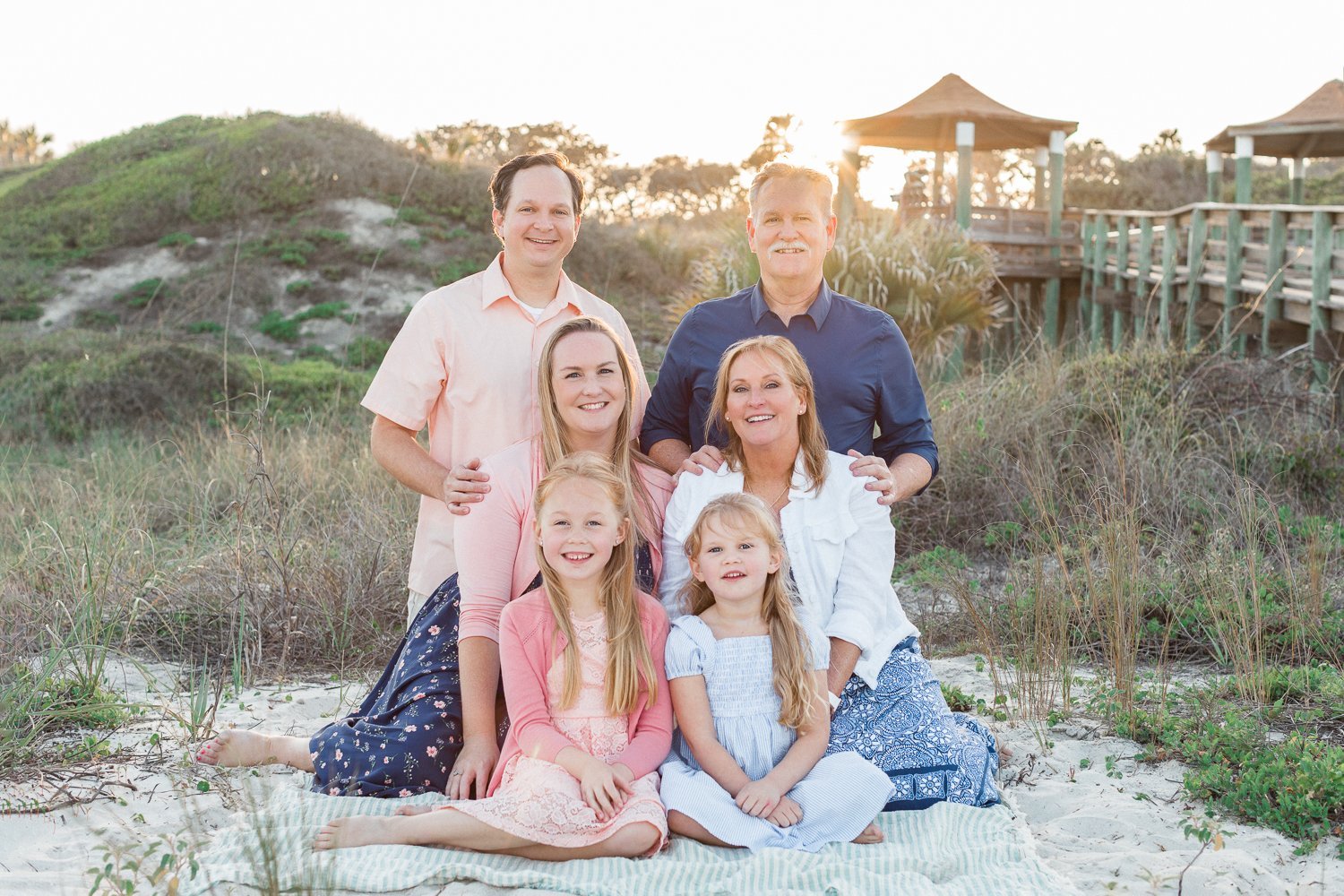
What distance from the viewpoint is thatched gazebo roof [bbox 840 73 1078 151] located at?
21.6 metres

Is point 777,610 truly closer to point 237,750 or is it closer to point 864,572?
point 864,572

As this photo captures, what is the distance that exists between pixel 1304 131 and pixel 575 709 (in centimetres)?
2145

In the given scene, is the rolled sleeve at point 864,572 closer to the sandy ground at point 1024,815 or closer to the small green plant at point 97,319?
the sandy ground at point 1024,815

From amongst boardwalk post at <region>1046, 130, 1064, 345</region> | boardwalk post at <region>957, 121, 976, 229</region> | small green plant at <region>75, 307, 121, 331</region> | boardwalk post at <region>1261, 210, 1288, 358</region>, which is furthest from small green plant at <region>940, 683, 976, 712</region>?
boardwalk post at <region>1046, 130, 1064, 345</region>

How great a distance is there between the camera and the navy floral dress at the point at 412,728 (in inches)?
140

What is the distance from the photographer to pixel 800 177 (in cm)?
391

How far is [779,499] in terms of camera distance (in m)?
3.71

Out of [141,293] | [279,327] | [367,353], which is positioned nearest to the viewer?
[367,353]

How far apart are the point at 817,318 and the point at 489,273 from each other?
1.09 metres

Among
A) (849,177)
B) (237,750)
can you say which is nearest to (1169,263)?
(849,177)

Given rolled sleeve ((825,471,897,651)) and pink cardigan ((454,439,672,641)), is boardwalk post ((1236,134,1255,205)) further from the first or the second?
pink cardigan ((454,439,672,641))

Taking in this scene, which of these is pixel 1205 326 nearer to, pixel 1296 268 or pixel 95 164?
pixel 1296 268

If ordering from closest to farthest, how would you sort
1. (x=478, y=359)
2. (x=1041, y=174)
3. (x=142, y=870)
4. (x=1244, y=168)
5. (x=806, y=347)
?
(x=142, y=870) → (x=478, y=359) → (x=806, y=347) → (x=1244, y=168) → (x=1041, y=174)

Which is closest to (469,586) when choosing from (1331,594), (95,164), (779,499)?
(779,499)
